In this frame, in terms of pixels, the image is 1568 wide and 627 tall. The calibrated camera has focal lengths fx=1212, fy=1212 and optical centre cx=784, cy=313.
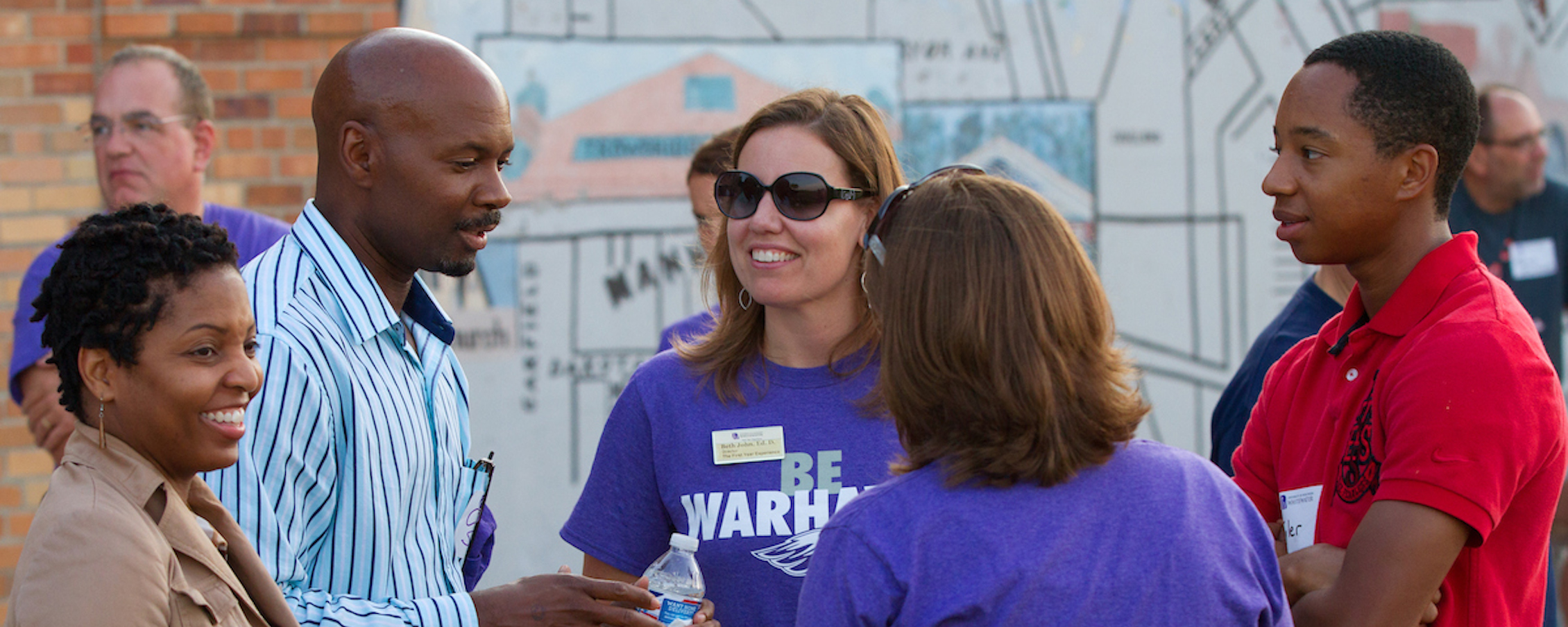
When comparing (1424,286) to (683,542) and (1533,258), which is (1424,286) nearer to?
(683,542)

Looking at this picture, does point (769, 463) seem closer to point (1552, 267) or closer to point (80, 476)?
point (80, 476)

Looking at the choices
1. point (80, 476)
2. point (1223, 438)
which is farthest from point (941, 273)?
point (1223, 438)

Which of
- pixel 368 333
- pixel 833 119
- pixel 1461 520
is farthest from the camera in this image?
pixel 833 119

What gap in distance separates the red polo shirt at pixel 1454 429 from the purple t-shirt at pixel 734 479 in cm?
85

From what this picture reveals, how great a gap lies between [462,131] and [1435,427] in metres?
1.85

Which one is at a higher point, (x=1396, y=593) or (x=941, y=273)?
(x=941, y=273)

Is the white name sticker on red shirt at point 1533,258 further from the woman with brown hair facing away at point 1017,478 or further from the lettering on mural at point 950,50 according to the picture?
the woman with brown hair facing away at point 1017,478

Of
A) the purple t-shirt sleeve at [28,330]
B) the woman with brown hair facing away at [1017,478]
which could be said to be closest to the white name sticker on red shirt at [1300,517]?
the woman with brown hair facing away at [1017,478]

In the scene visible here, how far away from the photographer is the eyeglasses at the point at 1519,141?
5535 millimetres

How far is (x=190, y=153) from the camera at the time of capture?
177 inches

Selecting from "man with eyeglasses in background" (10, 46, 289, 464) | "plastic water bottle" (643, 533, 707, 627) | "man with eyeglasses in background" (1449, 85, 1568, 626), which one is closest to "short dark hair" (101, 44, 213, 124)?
"man with eyeglasses in background" (10, 46, 289, 464)

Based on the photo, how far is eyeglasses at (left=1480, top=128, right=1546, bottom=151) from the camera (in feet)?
18.2

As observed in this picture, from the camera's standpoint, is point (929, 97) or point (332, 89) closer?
point (332, 89)

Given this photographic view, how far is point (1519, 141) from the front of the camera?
219 inches
